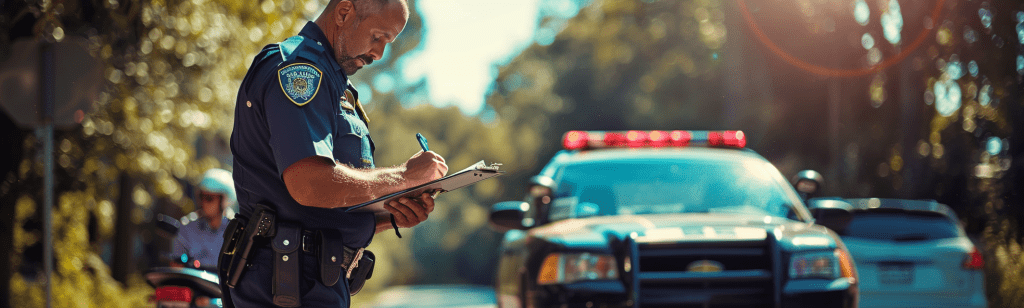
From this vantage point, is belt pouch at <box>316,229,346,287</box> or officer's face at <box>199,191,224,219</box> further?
officer's face at <box>199,191,224,219</box>

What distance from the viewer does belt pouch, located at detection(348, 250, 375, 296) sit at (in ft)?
10.2

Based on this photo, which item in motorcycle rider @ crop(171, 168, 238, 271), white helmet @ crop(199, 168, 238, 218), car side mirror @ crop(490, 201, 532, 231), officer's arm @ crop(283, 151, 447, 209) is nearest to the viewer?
officer's arm @ crop(283, 151, 447, 209)

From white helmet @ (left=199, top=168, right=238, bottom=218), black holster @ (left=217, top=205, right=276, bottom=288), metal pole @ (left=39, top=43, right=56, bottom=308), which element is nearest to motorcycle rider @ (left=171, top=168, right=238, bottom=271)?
white helmet @ (left=199, top=168, right=238, bottom=218)

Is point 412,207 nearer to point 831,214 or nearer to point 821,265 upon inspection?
point 821,265

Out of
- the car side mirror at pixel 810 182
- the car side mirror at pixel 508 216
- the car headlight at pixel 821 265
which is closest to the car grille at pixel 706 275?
the car headlight at pixel 821 265

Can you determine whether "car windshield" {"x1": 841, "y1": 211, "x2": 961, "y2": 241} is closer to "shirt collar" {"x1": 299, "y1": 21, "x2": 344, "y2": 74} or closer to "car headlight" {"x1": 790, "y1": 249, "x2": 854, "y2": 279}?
"car headlight" {"x1": 790, "y1": 249, "x2": 854, "y2": 279}

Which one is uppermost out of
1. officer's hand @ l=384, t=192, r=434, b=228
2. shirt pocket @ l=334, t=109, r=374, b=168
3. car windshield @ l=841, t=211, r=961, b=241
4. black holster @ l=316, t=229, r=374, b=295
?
shirt pocket @ l=334, t=109, r=374, b=168

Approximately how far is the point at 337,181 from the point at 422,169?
22cm

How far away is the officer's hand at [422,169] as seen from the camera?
276 centimetres

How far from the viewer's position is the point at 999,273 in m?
13.1

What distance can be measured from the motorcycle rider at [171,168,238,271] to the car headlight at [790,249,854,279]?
3.40m

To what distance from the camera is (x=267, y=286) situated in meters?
2.87

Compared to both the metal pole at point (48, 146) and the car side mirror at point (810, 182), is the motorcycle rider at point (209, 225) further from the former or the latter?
the car side mirror at point (810, 182)

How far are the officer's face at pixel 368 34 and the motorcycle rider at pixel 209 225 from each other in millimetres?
4084
